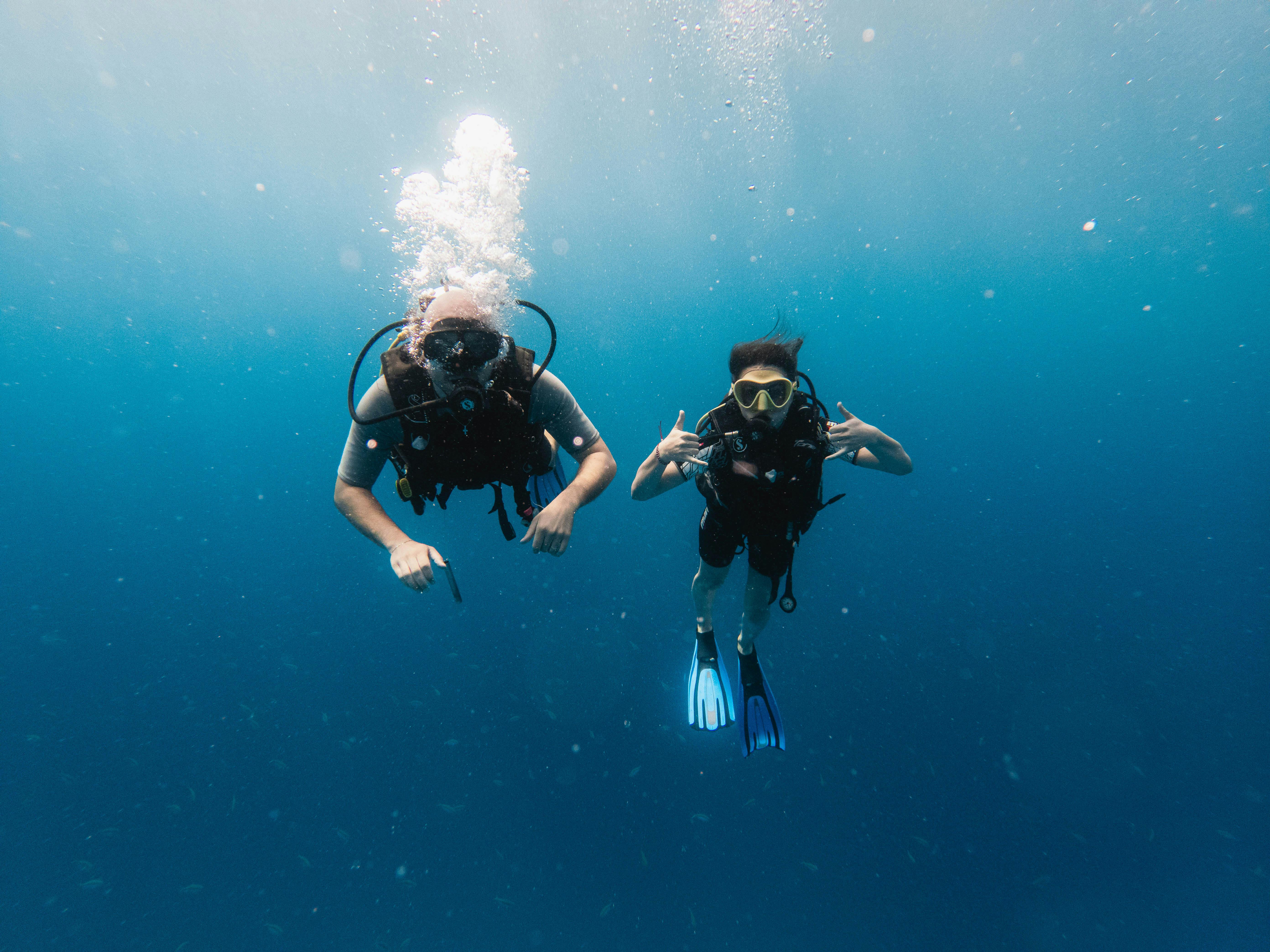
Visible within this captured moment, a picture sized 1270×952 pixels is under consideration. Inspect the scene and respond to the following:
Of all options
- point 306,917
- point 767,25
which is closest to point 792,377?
point 767,25

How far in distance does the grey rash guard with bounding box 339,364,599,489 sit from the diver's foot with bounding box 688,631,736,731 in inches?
99.8

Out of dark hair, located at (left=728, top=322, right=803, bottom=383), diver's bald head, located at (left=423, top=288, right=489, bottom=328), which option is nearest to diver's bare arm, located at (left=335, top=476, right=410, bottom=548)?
diver's bald head, located at (left=423, top=288, right=489, bottom=328)

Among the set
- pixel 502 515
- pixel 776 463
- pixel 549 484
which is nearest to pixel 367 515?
pixel 502 515

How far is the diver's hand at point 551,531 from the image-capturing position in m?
1.84

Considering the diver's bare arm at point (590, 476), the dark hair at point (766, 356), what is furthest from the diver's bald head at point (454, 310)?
the dark hair at point (766, 356)

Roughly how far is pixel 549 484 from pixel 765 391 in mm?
1738

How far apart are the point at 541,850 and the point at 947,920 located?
7.90 m

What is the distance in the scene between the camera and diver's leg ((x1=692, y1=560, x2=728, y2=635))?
386 cm

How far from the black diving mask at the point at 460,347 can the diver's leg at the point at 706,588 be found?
2.44 m

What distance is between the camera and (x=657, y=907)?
28.1 ft

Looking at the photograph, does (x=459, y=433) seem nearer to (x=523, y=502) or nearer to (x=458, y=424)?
(x=458, y=424)

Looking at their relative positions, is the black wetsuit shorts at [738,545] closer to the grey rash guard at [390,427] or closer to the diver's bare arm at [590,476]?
the diver's bare arm at [590,476]

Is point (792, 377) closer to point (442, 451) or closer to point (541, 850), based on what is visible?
point (442, 451)

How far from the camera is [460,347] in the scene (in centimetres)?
217
